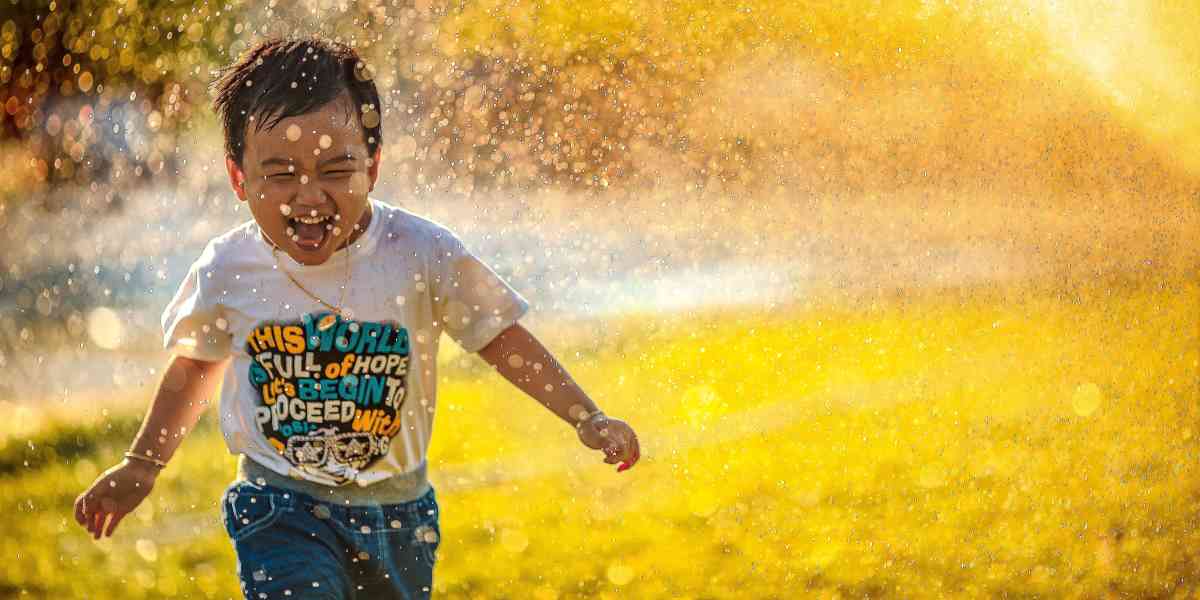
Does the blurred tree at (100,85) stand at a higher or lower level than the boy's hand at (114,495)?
higher

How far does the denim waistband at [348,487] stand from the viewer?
2400 millimetres

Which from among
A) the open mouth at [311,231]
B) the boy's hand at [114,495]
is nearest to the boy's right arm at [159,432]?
the boy's hand at [114,495]

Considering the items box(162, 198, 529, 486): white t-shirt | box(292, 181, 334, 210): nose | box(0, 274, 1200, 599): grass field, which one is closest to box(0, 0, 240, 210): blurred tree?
box(0, 274, 1200, 599): grass field

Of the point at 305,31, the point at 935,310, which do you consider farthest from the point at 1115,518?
the point at 305,31

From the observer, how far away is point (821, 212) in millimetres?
5449

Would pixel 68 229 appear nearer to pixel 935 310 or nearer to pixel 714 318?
pixel 714 318

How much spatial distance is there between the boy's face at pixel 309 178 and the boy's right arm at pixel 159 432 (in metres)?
0.29

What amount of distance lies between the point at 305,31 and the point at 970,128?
2276 millimetres

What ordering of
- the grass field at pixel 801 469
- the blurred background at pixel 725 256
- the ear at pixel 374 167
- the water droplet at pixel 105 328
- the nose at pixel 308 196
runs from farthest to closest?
the water droplet at pixel 105 328
the blurred background at pixel 725 256
the grass field at pixel 801 469
the ear at pixel 374 167
the nose at pixel 308 196

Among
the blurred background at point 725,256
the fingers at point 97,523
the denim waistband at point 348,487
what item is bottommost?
the fingers at point 97,523

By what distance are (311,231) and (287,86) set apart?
0.23 meters

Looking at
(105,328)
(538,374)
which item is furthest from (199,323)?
(105,328)

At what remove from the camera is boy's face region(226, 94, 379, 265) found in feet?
7.67

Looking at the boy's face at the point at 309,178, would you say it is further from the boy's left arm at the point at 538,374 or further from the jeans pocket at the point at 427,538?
the jeans pocket at the point at 427,538
